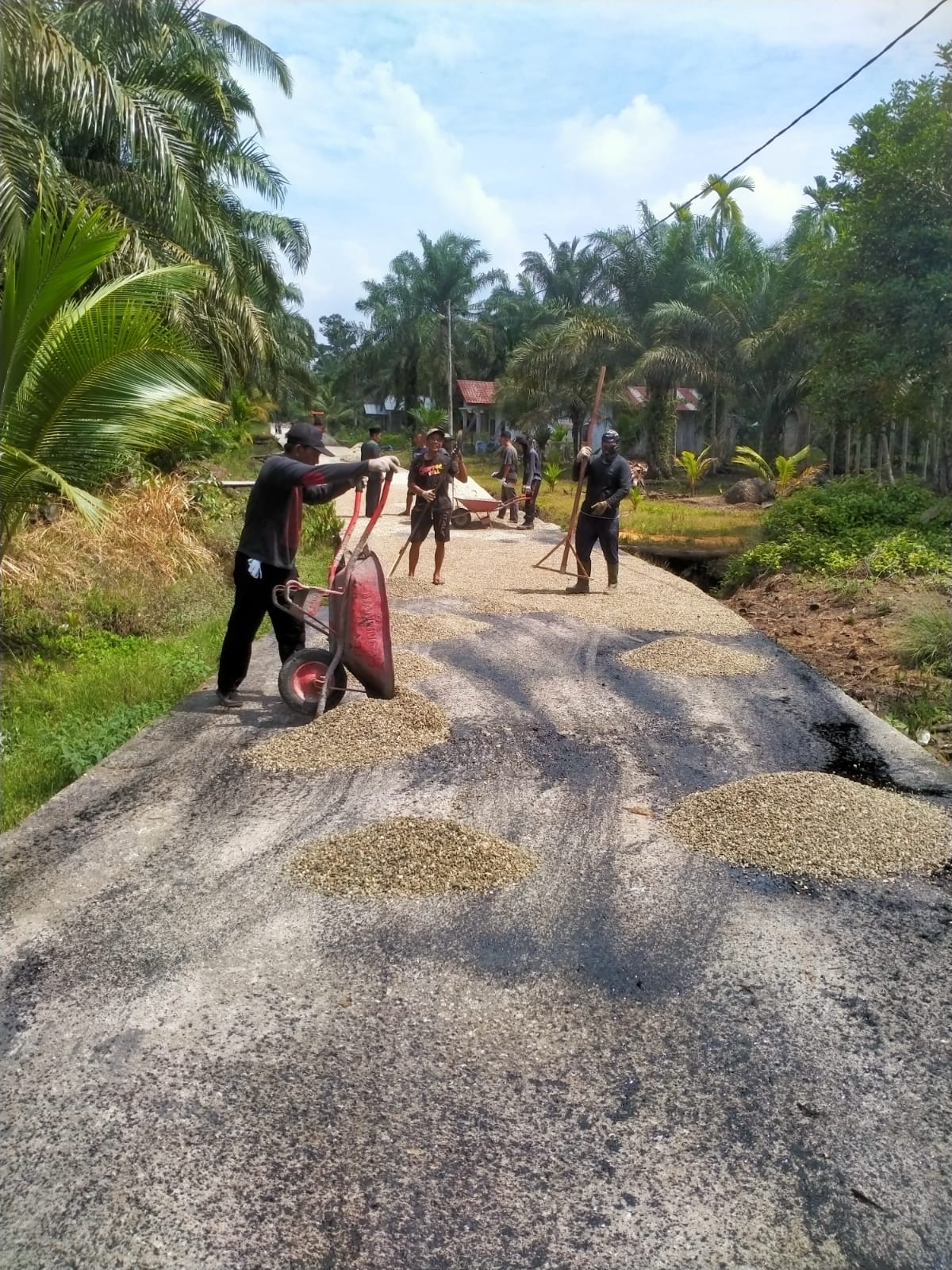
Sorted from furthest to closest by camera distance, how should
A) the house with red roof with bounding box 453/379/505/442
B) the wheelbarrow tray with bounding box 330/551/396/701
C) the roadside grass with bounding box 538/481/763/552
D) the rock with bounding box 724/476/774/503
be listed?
the house with red roof with bounding box 453/379/505/442
the rock with bounding box 724/476/774/503
the roadside grass with bounding box 538/481/763/552
the wheelbarrow tray with bounding box 330/551/396/701

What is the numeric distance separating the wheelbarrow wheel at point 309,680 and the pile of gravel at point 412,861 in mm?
1910

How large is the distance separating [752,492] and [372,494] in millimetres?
22898

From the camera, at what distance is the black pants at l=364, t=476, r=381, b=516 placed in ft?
20.9

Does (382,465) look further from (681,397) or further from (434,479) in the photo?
(681,397)

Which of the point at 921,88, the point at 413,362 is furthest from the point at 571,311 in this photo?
the point at 921,88

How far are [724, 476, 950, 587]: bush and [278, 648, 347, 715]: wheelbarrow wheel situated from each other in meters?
8.05

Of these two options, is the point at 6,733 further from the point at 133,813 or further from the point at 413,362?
the point at 413,362

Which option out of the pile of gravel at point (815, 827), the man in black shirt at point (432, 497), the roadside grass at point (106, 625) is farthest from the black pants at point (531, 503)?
the pile of gravel at point (815, 827)

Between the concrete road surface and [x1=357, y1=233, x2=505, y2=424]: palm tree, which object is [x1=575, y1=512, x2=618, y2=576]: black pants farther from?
[x1=357, y1=233, x2=505, y2=424]: palm tree

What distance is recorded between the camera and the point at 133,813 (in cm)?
547

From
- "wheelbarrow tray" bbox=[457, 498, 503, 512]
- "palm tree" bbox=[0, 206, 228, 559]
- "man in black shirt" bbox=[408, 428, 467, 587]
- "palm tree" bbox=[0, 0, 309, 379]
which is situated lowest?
"wheelbarrow tray" bbox=[457, 498, 503, 512]

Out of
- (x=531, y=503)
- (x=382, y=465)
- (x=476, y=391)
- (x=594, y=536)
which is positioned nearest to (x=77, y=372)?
(x=382, y=465)

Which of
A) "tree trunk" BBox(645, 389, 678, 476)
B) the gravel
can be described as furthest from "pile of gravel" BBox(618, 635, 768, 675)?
"tree trunk" BBox(645, 389, 678, 476)

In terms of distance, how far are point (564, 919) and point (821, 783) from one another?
1.89m
